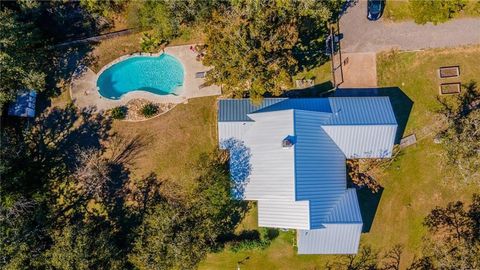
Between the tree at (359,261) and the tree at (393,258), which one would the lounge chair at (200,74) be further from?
the tree at (393,258)

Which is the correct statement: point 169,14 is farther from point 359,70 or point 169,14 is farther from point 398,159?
point 398,159

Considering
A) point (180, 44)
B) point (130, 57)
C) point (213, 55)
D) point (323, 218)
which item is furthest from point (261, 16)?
point (323, 218)

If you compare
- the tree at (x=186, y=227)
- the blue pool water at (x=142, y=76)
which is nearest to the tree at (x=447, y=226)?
the tree at (x=186, y=227)

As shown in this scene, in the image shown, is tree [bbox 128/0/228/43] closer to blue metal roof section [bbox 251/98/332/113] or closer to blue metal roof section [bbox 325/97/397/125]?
blue metal roof section [bbox 251/98/332/113]

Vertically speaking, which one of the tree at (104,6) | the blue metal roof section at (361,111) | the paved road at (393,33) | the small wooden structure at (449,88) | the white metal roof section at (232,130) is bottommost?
the white metal roof section at (232,130)

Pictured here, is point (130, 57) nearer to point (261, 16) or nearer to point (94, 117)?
point (94, 117)

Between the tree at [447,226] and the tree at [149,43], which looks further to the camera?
the tree at [149,43]

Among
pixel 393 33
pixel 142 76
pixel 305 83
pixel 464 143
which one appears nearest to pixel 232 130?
pixel 305 83

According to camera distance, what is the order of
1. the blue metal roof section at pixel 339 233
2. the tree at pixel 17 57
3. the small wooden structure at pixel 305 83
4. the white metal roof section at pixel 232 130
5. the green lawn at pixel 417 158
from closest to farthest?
1. the tree at pixel 17 57
2. the blue metal roof section at pixel 339 233
3. the white metal roof section at pixel 232 130
4. the green lawn at pixel 417 158
5. the small wooden structure at pixel 305 83
